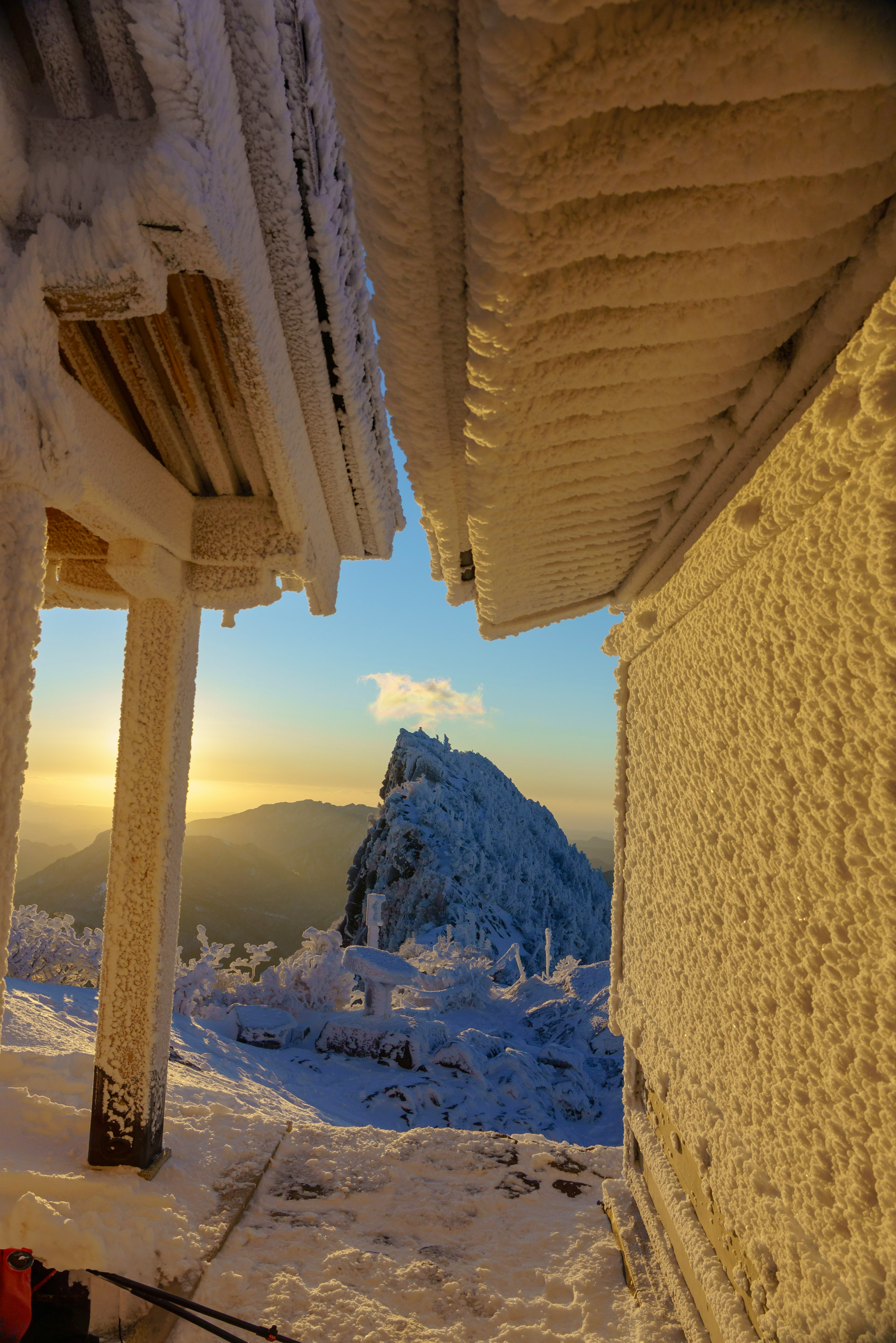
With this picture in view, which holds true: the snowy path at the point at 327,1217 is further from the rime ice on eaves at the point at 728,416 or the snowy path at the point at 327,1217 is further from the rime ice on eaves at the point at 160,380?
the rime ice on eaves at the point at 728,416

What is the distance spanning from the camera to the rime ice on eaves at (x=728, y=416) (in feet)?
2.22

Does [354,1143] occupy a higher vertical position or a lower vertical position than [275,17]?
lower

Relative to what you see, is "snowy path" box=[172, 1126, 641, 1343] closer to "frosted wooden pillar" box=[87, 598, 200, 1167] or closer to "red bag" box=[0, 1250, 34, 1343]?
"red bag" box=[0, 1250, 34, 1343]

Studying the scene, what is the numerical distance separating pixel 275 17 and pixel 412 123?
1249mm

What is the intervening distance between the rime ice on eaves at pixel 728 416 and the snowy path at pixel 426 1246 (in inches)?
30.8

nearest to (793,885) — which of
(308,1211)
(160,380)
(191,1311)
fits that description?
(191,1311)

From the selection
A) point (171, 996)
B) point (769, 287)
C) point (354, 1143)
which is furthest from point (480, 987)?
point (769, 287)

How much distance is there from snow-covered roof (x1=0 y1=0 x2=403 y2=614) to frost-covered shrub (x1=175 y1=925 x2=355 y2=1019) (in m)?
7.43

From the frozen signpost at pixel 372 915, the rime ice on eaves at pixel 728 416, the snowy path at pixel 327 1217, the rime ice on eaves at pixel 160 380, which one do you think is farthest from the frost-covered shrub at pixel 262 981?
the rime ice on eaves at pixel 728 416

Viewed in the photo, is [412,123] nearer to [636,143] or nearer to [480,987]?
[636,143]

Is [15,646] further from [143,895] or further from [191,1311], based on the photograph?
[191,1311]

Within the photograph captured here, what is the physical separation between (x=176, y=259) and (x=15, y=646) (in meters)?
1.00

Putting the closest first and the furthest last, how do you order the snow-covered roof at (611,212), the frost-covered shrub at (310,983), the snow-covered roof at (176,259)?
the snow-covered roof at (611,212), the snow-covered roof at (176,259), the frost-covered shrub at (310,983)

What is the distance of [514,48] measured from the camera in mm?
609
